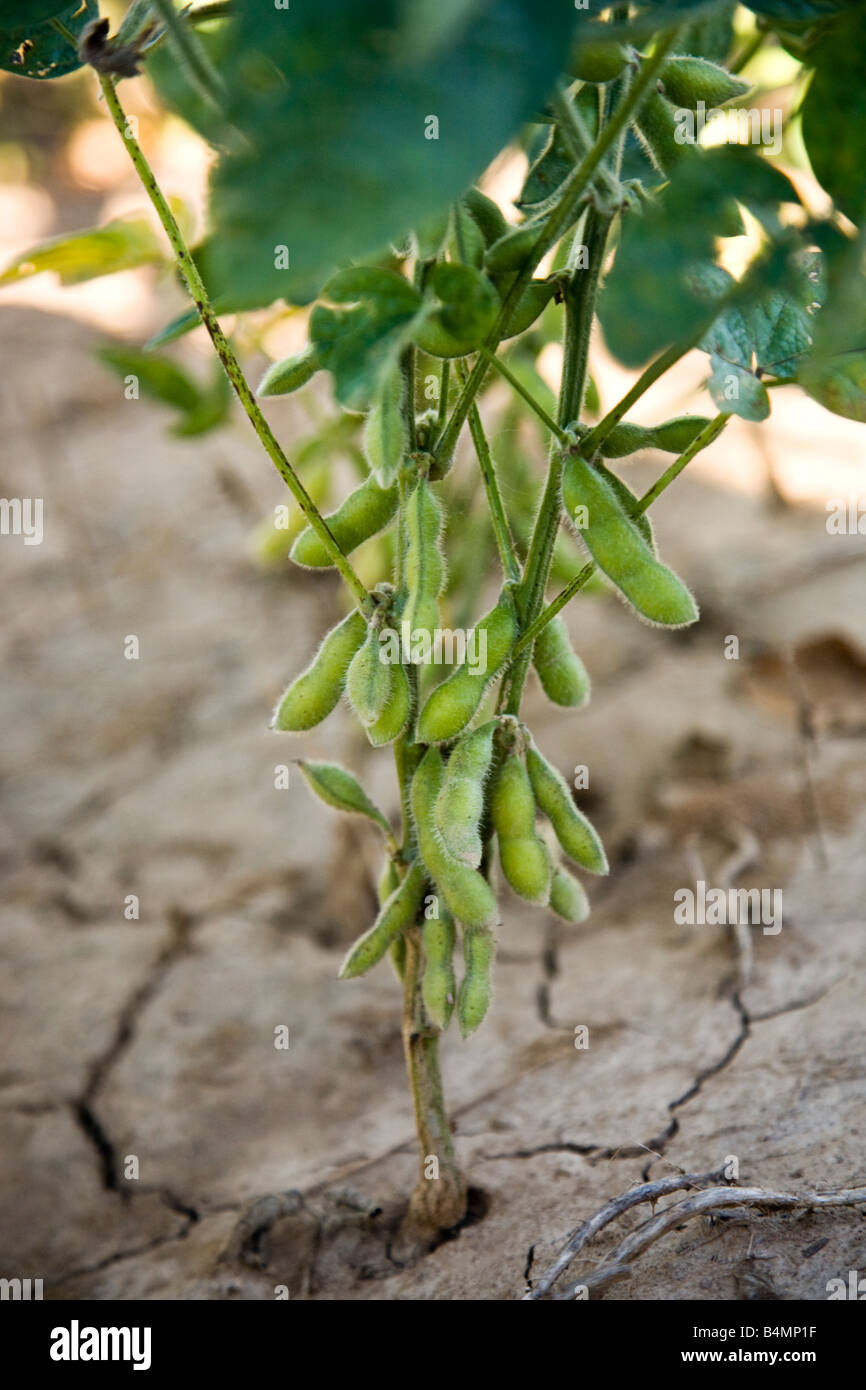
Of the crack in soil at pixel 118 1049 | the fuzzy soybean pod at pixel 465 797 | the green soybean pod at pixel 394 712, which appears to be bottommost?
the crack in soil at pixel 118 1049

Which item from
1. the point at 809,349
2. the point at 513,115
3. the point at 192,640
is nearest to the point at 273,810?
the point at 192,640

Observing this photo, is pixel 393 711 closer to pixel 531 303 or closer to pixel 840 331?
pixel 531 303

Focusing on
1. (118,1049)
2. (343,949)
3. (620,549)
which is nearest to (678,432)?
(620,549)

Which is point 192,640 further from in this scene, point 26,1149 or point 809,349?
point 809,349

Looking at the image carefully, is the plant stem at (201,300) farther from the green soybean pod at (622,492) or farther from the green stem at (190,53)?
the green soybean pod at (622,492)

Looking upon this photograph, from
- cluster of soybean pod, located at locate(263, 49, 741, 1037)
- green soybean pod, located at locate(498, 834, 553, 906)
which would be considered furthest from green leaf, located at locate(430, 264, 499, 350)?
green soybean pod, located at locate(498, 834, 553, 906)

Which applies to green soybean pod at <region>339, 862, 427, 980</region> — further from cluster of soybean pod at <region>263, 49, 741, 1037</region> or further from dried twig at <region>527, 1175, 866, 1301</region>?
dried twig at <region>527, 1175, 866, 1301</region>

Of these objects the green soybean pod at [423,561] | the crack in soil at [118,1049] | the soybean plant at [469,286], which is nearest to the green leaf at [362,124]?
the soybean plant at [469,286]
